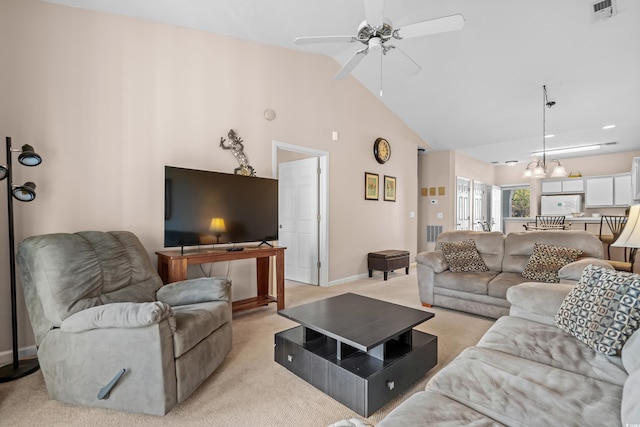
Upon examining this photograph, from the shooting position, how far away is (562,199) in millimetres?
8023

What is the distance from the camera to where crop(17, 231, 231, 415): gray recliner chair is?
170 cm

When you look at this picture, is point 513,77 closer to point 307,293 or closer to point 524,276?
point 524,276

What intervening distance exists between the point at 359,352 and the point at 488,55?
4.09 m

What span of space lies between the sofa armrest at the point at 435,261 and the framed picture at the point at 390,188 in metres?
2.23

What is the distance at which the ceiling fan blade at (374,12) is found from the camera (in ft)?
7.29

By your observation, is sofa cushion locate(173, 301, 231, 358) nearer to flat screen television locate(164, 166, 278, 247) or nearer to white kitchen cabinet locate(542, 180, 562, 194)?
flat screen television locate(164, 166, 278, 247)

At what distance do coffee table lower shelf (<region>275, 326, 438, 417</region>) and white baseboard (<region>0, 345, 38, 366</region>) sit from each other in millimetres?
1987

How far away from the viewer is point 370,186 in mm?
5465

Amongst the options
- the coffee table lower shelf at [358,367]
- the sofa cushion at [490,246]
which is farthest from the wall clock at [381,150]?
the coffee table lower shelf at [358,367]

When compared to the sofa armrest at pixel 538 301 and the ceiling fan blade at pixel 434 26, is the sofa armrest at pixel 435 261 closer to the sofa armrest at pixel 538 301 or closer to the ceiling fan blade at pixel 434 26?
the sofa armrest at pixel 538 301

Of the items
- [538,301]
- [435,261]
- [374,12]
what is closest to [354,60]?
[374,12]

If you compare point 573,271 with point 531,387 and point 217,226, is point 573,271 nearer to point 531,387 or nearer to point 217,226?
point 531,387

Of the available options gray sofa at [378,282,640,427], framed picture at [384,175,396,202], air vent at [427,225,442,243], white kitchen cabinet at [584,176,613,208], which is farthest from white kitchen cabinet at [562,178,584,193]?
gray sofa at [378,282,640,427]

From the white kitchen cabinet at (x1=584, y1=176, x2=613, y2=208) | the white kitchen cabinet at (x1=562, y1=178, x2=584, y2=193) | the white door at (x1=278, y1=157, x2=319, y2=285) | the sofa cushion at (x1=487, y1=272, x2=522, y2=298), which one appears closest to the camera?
the sofa cushion at (x1=487, y1=272, x2=522, y2=298)
